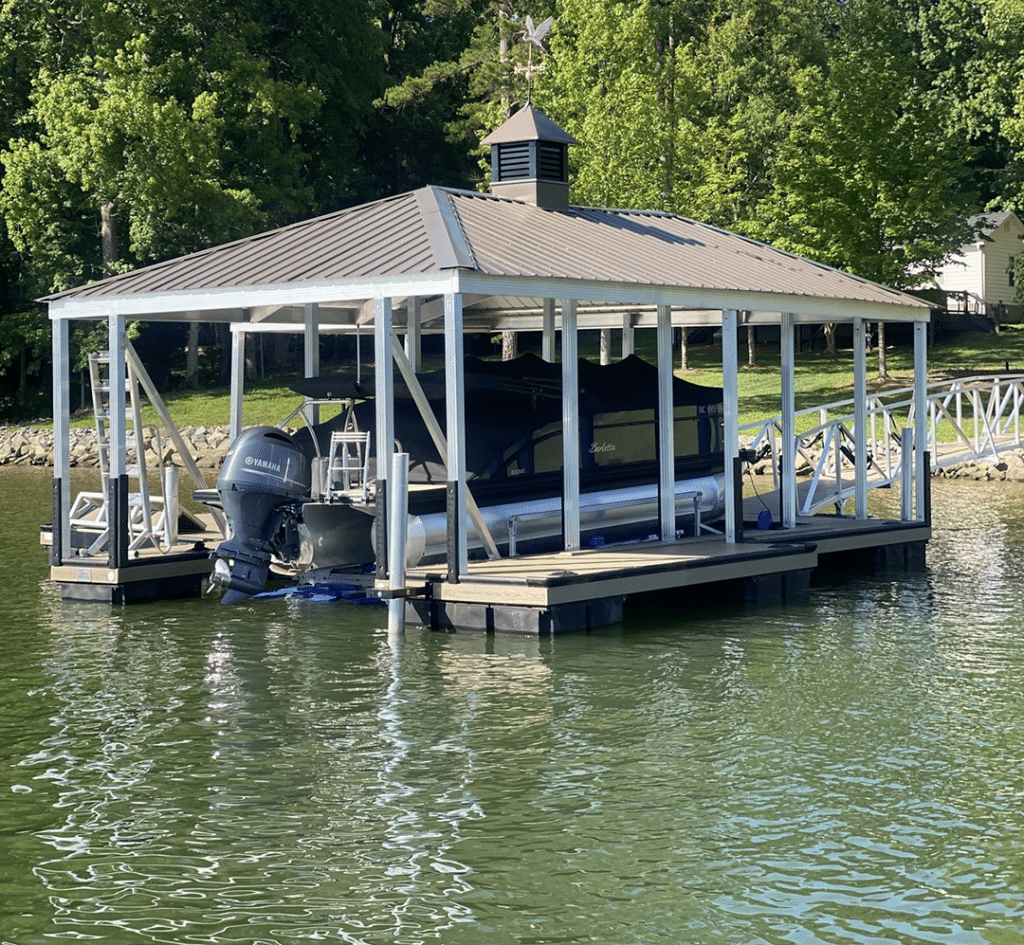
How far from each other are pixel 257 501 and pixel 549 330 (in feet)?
18.9

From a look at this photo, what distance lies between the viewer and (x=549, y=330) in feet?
66.8

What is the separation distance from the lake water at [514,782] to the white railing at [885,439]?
519 centimetres

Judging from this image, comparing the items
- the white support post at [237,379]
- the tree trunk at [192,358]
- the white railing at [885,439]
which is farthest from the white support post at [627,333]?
the tree trunk at [192,358]

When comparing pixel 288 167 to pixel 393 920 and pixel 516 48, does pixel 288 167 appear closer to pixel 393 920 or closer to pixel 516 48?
pixel 516 48

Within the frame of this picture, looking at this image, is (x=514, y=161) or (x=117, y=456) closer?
(x=117, y=456)

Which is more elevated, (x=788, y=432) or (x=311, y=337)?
(x=311, y=337)

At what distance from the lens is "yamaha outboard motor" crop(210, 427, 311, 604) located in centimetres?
1594

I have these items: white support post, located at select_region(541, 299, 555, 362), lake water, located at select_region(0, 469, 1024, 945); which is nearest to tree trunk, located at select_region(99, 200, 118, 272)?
white support post, located at select_region(541, 299, 555, 362)

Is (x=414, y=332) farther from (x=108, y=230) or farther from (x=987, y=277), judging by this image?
(x=987, y=277)

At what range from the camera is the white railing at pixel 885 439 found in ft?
69.9

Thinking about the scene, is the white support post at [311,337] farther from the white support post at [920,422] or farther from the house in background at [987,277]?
the house in background at [987,277]

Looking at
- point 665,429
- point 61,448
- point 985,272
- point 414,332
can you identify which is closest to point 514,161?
point 414,332

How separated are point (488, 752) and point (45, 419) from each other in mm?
39651

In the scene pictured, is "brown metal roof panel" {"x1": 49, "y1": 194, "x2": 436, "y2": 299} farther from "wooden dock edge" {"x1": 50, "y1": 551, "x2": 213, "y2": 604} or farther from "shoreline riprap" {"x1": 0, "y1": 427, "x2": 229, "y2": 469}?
"shoreline riprap" {"x1": 0, "y1": 427, "x2": 229, "y2": 469}
